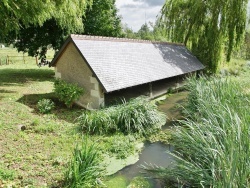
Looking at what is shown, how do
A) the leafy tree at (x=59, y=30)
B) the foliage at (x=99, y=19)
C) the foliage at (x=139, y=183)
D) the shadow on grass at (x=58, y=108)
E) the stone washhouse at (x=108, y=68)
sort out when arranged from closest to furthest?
the foliage at (x=139, y=183)
the shadow on grass at (x=58, y=108)
the stone washhouse at (x=108, y=68)
the leafy tree at (x=59, y=30)
the foliage at (x=99, y=19)

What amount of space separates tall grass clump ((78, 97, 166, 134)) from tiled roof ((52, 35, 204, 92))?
3.66 ft

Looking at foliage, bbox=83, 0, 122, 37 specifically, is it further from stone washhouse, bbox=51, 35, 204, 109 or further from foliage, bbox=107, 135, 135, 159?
foliage, bbox=107, 135, 135, 159

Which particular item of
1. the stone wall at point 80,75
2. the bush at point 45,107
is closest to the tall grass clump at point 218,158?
the stone wall at point 80,75

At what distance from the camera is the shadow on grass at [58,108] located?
876cm

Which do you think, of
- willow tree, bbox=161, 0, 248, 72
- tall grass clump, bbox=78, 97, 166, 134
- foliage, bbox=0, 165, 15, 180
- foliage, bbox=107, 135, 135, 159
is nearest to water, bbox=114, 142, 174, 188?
foliage, bbox=107, 135, 135, 159

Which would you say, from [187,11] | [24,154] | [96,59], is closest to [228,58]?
[187,11]

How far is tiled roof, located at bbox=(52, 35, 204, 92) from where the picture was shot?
9.07m

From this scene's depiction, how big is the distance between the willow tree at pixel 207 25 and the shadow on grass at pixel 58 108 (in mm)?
13432

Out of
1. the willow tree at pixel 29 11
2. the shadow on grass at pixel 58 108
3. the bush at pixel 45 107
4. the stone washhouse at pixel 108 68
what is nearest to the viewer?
the shadow on grass at pixel 58 108

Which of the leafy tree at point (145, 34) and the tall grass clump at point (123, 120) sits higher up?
the leafy tree at point (145, 34)

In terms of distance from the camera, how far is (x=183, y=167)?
4281 mm

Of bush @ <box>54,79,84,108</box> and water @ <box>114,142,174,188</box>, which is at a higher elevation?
bush @ <box>54,79,84,108</box>

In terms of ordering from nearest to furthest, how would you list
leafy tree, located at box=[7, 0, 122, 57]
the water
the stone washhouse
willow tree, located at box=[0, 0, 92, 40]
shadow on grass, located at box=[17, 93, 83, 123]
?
the water
shadow on grass, located at box=[17, 93, 83, 123]
the stone washhouse
willow tree, located at box=[0, 0, 92, 40]
leafy tree, located at box=[7, 0, 122, 57]

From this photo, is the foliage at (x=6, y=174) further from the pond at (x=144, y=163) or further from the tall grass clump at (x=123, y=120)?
the tall grass clump at (x=123, y=120)
